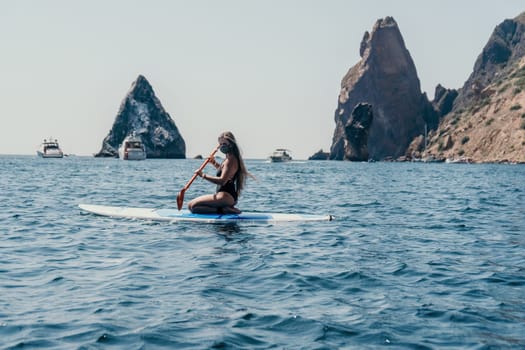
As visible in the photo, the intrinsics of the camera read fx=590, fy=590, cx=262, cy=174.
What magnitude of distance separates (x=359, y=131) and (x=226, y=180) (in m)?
183

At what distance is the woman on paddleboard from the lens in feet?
48.2

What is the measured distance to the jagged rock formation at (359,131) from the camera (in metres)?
194

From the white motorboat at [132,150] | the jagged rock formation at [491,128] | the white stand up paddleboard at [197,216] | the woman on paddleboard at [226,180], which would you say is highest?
the jagged rock formation at [491,128]

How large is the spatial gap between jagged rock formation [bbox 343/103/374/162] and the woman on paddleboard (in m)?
182

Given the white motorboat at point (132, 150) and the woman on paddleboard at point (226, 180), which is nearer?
the woman on paddleboard at point (226, 180)

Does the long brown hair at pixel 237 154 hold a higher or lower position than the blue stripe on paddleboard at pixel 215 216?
higher

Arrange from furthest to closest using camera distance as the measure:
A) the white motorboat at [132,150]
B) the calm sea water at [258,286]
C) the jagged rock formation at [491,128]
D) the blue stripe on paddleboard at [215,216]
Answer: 1. the white motorboat at [132,150]
2. the jagged rock formation at [491,128]
3. the blue stripe on paddleboard at [215,216]
4. the calm sea water at [258,286]

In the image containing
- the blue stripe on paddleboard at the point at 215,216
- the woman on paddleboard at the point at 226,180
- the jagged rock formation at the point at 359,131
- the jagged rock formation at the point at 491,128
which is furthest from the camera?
the jagged rock formation at the point at 359,131

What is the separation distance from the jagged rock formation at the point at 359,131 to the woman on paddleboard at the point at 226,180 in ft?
596

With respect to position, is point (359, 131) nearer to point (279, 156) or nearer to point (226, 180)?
point (279, 156)

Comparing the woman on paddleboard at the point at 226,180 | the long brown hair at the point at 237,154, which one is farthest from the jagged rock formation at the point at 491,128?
the long brown hair at the point at 237,154

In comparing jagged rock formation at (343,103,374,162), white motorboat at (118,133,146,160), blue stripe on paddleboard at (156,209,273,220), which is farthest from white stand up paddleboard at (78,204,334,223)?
jagged rock formation at (343,103,374,162)

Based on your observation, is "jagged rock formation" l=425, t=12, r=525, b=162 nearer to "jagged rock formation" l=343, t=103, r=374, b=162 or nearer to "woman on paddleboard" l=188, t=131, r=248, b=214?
"jagged rock formation" l=343, t=103, r=374, b=162

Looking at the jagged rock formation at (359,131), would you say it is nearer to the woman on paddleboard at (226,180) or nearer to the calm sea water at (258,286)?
the calm sea water at (258,286)
